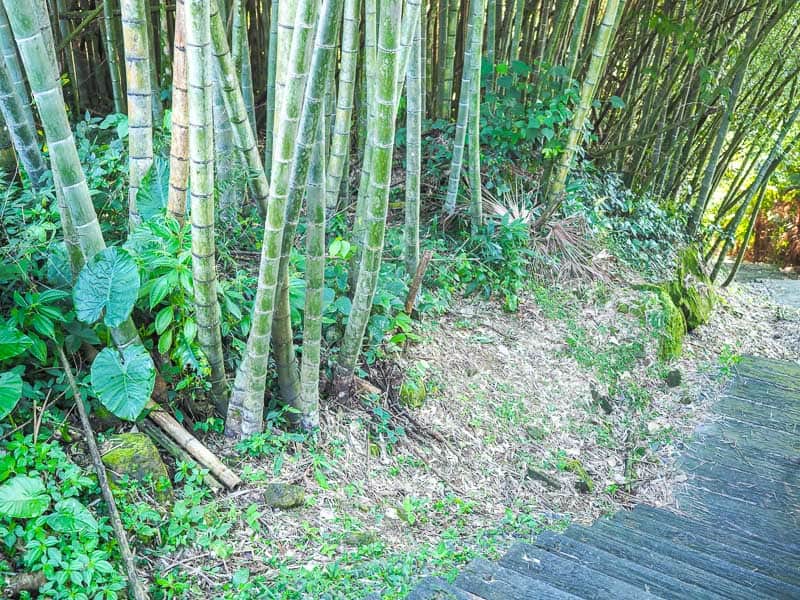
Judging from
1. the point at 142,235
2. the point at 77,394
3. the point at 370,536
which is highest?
the point at 142,235

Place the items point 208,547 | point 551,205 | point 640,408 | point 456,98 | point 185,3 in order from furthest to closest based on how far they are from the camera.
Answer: point 456,98 < point 551,205 < point 640,408 < point 208,547 < point 185,3

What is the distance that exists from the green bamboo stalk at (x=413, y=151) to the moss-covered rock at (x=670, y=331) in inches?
90.3

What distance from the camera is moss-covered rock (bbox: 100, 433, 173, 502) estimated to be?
212cm

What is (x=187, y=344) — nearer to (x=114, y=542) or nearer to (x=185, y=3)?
(x=114, y=542)

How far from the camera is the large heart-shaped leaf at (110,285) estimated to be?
203 centimetres

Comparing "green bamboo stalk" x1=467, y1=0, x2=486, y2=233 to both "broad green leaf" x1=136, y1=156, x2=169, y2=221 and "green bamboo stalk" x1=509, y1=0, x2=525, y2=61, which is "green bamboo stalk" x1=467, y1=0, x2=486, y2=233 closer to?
"green bamboo stalk" x1=509, y1=0, x2=525, y2=61

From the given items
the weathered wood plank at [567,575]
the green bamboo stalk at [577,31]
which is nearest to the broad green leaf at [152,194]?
the weathered wood plank at [567,575]

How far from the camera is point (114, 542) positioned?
6.23 ft

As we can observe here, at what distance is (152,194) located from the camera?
7.92 ft

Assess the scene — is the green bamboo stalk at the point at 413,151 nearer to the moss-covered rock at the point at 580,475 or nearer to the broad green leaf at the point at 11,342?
the moss-covered rock at the point at 580,475

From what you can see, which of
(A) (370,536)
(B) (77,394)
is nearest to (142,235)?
(B) (77,394)

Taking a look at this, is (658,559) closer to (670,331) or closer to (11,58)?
(670,331)

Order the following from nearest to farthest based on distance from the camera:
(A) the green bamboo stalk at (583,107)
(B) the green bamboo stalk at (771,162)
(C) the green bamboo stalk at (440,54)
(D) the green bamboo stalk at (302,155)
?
(D) the green bamboo stalk at (302,155), (A) the green bamboo stalk at (583,107), (C) the green bamboo stalk at (440,54), (B) the green bamboo stalk at (771,162)

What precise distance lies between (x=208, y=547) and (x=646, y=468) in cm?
259
